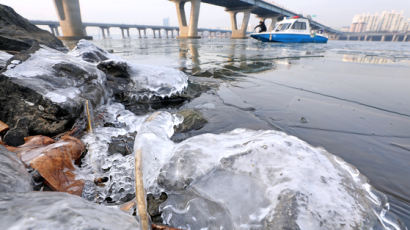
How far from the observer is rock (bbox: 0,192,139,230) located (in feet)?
1.85

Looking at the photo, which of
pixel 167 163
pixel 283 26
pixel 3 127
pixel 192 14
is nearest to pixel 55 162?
pixel 167 163

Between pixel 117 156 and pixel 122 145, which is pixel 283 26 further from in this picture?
pixel 117 156

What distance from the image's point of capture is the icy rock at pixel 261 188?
0.84 meters

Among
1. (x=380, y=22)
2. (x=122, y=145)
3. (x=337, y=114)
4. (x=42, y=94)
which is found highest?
(x=380, y=22)

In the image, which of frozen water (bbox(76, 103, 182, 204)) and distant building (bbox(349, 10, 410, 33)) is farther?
distant building (bbox(349, 10, 410, 33))

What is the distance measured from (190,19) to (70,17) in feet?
60.9

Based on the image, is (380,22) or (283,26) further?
(380,22)

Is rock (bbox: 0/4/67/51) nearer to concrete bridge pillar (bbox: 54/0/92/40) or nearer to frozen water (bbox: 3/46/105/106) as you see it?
frozen water (bbox: 3/46/105/106)

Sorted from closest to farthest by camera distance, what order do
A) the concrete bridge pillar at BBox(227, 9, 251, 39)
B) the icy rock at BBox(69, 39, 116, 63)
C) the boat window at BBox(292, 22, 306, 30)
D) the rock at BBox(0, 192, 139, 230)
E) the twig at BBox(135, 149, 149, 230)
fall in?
the rock at BBox(0, 192, 139, 230) → the twig at BBox(135, 149, 149, 230) → the icy rock at BBox(69, 39, 116, 63) → the boat window at BBox(292, 22, 306, 30) → the concrete bridge pillar at BBox(227, 9, 251, 39)

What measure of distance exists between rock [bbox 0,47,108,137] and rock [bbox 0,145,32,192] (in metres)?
0.66

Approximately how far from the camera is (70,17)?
76.0 ft

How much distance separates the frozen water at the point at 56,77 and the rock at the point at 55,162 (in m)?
0.63

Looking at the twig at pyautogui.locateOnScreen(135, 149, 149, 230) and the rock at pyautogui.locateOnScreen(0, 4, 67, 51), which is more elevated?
the rock at pyautogui.locateOnScreen(0, 4, 67, 51)

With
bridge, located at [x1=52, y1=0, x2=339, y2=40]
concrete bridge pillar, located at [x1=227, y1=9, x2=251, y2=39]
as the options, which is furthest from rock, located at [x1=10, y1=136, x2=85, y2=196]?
concrete bridge pillar, located at [x1=227, y1=9, x2=251, y2=39]
